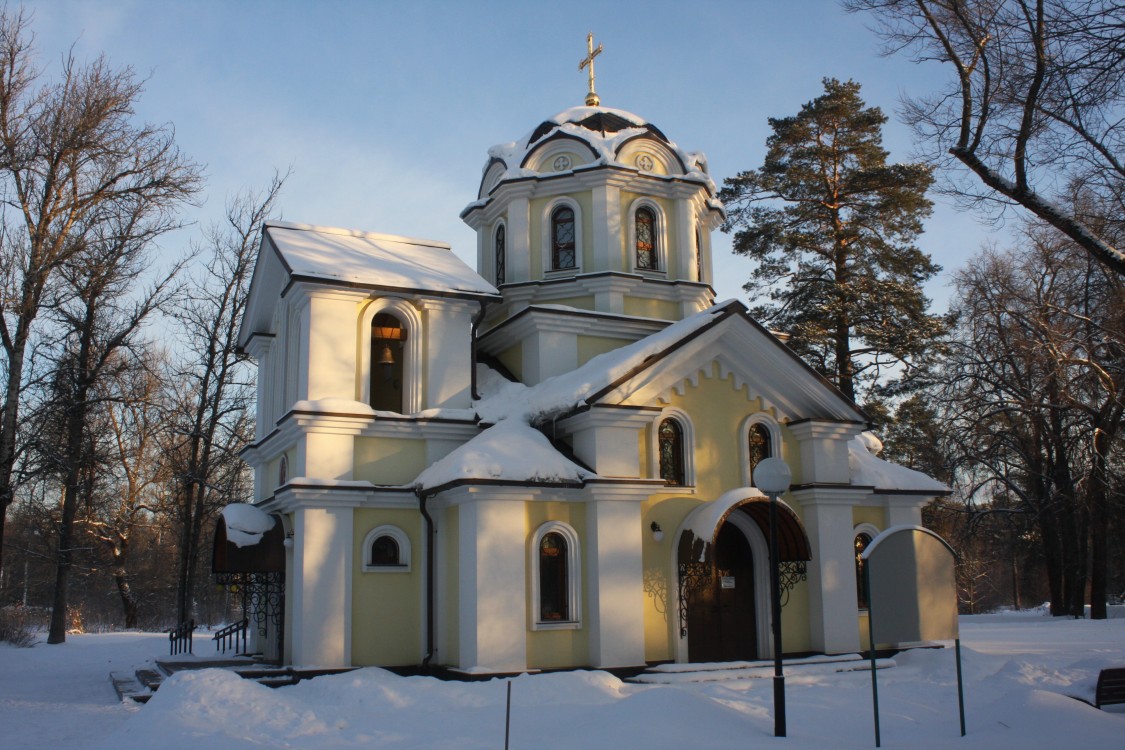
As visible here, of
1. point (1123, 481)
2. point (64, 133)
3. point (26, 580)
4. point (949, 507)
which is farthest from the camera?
point (26, 580)

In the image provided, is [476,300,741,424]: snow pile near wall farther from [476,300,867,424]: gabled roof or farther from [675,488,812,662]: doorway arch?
[675,488,812,662]: doorway arch

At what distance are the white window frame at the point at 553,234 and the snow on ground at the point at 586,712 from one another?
818 cm

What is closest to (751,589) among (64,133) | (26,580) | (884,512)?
(884,512)

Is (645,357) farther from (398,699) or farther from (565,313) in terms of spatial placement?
(398,699)

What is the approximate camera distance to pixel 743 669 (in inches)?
549

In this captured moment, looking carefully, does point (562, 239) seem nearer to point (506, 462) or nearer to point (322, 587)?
point (506, 462)

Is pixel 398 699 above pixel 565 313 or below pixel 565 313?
below

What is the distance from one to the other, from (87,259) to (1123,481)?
23.1 m

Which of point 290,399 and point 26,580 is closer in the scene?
point 290,399

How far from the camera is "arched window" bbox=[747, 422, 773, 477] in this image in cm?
1573

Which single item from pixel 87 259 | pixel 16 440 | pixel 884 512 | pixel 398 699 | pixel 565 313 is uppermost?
pixel 87 259

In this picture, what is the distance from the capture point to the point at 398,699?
11.9m

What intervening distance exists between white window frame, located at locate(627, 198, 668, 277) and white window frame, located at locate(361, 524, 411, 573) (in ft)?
22.3

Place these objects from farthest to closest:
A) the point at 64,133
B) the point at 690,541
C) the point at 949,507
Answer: the point at 949,507, the point at 64,133, the point at 690,541
